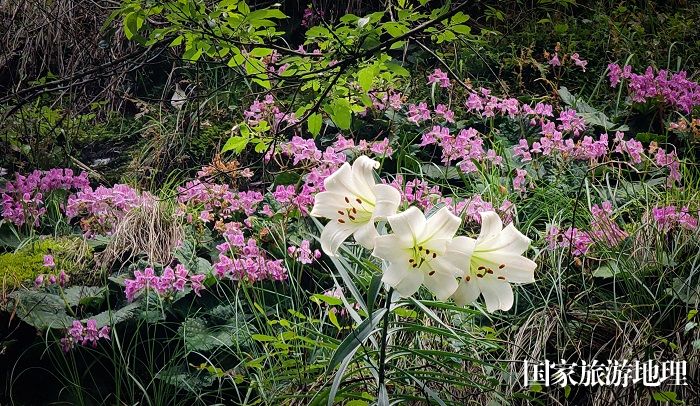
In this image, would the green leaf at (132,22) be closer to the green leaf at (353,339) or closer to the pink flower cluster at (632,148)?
the green leaf at (353,339)

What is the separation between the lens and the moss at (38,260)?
2.95 m

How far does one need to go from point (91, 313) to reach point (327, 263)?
0.88m

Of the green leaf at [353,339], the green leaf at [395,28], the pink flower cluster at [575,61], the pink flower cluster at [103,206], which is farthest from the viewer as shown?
the pink flower cluster at [575,61]

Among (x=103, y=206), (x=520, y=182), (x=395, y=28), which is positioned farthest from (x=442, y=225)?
(x=103, y=206)

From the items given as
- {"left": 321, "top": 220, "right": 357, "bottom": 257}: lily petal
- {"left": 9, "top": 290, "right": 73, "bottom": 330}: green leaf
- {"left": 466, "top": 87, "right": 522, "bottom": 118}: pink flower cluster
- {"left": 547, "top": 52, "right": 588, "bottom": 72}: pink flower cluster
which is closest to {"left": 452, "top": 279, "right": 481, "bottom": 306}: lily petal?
{"left": 321, "top": 220, "right": 357, "bottom": 257}: lily petal

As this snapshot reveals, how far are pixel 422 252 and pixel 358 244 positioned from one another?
523 mm

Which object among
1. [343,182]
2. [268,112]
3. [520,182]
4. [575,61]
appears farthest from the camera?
[575,61]

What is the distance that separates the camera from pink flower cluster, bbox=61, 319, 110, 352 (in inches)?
105

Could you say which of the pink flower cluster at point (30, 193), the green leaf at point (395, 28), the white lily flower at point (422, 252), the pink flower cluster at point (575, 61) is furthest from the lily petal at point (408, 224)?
the pink flower cluster at point (575, 61)

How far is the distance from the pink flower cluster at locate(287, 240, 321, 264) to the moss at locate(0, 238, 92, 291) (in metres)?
0.84

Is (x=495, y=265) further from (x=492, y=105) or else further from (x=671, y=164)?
(x=492, y=105)

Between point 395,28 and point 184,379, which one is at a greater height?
point 395,28

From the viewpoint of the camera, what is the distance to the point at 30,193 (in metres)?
3.40

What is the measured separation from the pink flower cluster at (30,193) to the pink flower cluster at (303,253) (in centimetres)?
109
